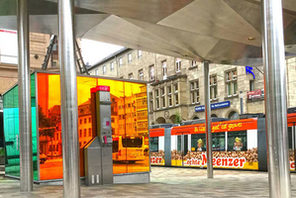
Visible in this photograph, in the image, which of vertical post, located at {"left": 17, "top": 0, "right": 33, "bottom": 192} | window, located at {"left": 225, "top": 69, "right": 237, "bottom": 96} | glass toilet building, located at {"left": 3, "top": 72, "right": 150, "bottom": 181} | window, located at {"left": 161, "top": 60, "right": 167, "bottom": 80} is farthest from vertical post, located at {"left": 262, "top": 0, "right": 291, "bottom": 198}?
window, located at {"left": 161, "top": 60, "right": 167, "bottom": 80}

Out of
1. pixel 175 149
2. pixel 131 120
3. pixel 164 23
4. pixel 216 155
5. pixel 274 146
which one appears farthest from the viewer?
pixel 175 149

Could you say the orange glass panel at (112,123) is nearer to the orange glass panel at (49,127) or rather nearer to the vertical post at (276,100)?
the orange glass panel at (49,127)

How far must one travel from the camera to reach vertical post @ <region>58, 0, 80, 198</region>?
294 inches

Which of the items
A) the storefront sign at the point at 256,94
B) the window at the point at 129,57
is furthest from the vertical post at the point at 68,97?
the window at the point at 129,57

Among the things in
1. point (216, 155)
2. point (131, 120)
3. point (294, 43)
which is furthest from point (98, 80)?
point (216, 155)

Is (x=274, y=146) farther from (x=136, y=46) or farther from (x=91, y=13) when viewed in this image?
(x=136, y=46)

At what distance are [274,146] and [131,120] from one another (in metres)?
7.67

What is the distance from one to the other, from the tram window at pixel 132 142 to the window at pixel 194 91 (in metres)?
32.8

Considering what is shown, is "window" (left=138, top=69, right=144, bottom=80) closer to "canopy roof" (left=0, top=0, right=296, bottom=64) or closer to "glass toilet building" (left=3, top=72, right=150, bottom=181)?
"glass toilet building" (left=3, top=72, right=150, bottom=181)

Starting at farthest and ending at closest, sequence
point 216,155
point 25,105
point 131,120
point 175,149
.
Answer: point 175,149 → point 216,155 → point 131,120 → point 25,105

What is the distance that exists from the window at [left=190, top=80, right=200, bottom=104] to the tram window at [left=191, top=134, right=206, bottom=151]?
21.1 meters

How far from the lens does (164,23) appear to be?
11.5 m

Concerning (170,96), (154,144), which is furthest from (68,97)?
(170,96)

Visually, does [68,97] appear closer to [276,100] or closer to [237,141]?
[276,100]
